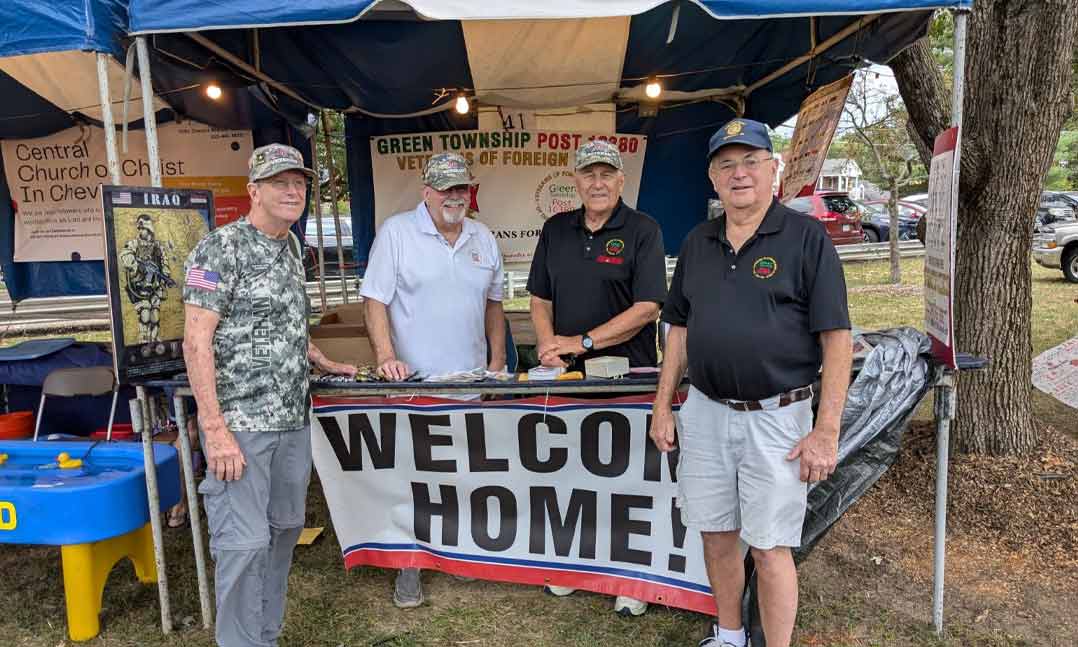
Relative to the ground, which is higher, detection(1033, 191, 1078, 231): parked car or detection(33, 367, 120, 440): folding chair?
detection(1033, 191, 1078, 231): parked car

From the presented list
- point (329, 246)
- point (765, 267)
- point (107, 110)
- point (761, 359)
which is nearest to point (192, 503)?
point (107, 110)

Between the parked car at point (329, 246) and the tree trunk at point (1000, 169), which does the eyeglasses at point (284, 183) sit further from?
the parked car at point (329, 246)

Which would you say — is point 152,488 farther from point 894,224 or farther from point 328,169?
point 894,224

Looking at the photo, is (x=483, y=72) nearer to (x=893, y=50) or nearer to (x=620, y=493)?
(x=893, y=50)

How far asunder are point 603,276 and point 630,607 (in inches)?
55.2

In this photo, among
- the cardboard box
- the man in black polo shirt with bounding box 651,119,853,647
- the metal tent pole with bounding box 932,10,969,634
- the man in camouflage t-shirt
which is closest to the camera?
the man in black polo shirt with bounding box 651,119,853,647

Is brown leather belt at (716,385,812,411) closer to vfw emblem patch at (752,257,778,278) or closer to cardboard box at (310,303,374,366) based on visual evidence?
vfw emblem patch at (752,257,778,278)

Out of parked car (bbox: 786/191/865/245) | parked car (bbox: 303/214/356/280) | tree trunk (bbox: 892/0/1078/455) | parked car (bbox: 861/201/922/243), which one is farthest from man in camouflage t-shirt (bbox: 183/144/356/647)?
parked car (bbox: 861/201/922/243)

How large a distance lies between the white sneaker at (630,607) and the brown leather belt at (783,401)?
3.98ft

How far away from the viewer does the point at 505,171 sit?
5.79 metres

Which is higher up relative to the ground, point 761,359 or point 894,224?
point 894,224

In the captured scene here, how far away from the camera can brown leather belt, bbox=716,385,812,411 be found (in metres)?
2.30

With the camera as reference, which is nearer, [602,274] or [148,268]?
[148,268]

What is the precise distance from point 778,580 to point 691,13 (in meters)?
2.87
